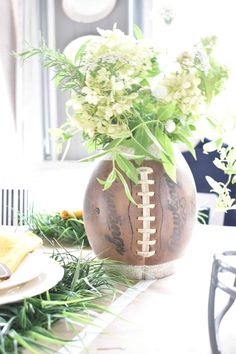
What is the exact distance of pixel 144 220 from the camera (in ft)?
2.50

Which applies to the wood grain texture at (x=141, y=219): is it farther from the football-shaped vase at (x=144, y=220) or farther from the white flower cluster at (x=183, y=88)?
the white flower cluster at (x=183, y=88)

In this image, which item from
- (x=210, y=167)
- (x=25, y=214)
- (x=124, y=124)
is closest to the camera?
(x=124, y=124)

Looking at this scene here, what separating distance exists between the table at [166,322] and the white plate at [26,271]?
12 centimetres

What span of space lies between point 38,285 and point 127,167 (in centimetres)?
24

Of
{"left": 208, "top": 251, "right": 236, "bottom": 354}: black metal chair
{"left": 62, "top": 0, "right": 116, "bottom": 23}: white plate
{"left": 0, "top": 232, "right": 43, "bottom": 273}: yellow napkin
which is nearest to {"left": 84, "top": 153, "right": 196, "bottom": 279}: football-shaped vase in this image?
{"left": 0, "top": 232, "right": 43, "bottom": 273}: yellow napkin

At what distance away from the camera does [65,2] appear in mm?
2467

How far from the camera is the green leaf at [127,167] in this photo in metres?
0.76

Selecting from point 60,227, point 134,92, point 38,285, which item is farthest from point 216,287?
point 60,227

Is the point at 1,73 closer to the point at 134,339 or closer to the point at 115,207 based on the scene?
the point at 115,207

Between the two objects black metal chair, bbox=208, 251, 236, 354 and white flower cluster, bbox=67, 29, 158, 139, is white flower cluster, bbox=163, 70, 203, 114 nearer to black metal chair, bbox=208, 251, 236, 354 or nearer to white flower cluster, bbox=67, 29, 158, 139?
white flower cluster, bbox=67, 29, 158, 139

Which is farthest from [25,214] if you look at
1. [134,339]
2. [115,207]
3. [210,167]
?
[210,167]

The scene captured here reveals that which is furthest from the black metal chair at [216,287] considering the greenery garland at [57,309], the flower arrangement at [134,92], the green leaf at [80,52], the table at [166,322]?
the green leaf at [80,52]

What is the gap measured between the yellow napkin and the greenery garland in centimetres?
7

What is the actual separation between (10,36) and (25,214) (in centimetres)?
169
